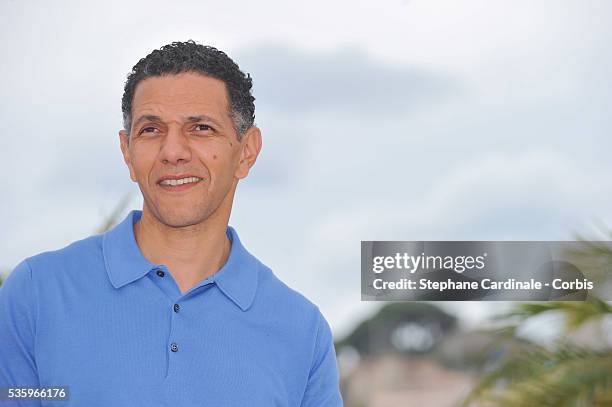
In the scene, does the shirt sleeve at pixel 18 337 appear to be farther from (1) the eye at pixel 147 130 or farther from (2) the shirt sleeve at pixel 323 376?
(2) the shirt sleeve at pixel 323 376

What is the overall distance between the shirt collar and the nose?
312mm

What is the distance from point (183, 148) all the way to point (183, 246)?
32cm

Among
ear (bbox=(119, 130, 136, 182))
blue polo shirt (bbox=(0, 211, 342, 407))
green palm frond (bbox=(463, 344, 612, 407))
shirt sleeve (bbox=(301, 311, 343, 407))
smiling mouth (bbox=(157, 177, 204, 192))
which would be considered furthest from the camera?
green palm frond (bbox=(463, 344, 612, 407))

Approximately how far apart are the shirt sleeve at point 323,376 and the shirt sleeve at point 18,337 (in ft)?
2.92

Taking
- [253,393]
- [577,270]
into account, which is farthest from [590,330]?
[253,393]

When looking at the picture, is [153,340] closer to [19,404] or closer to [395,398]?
[19,404]

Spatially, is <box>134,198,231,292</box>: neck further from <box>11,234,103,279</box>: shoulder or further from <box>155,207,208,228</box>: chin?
<box>11,234,103,279</box>: shoulder

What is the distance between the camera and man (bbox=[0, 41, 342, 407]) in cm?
320

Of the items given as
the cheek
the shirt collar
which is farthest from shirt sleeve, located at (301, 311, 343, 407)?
the cheek

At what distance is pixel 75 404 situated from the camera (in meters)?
3.11

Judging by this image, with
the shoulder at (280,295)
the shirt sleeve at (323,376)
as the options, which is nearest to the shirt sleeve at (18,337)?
the shoulder at (280,295)

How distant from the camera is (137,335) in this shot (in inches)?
127

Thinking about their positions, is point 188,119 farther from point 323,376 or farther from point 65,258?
point 323,376

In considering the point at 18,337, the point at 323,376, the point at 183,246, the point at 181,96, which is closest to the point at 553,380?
the point at 323,376
